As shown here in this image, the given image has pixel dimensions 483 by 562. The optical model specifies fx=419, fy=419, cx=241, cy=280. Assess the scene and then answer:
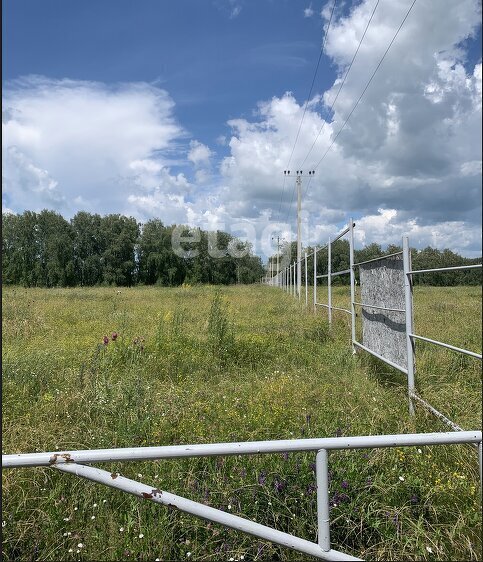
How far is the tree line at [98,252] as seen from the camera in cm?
4553

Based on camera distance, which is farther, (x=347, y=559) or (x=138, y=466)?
(x=138, y=466)

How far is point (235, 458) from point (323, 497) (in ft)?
4.32

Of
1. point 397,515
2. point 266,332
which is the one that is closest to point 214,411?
point 397,515

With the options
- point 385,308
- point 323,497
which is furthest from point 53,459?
point 385,308

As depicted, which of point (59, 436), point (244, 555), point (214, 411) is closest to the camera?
point (244, 555)

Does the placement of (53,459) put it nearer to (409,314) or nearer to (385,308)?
(409,314)

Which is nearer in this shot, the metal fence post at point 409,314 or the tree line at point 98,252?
the metal fence post at point 409,314

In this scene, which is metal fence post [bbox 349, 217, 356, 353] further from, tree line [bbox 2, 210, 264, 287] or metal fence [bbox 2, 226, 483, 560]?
tree line [bbox 2, 210, 264, 287]

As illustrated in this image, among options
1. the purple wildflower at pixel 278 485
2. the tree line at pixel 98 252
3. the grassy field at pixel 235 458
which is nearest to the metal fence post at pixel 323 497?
the grassy field at pixel 235 458

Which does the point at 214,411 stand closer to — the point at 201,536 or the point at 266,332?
the point at 201,536

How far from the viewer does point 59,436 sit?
123 inches

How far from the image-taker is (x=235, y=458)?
103 inches

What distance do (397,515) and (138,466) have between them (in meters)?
1.50

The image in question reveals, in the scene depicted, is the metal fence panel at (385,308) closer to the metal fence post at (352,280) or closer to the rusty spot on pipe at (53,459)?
the metal fence post at (352,280)
